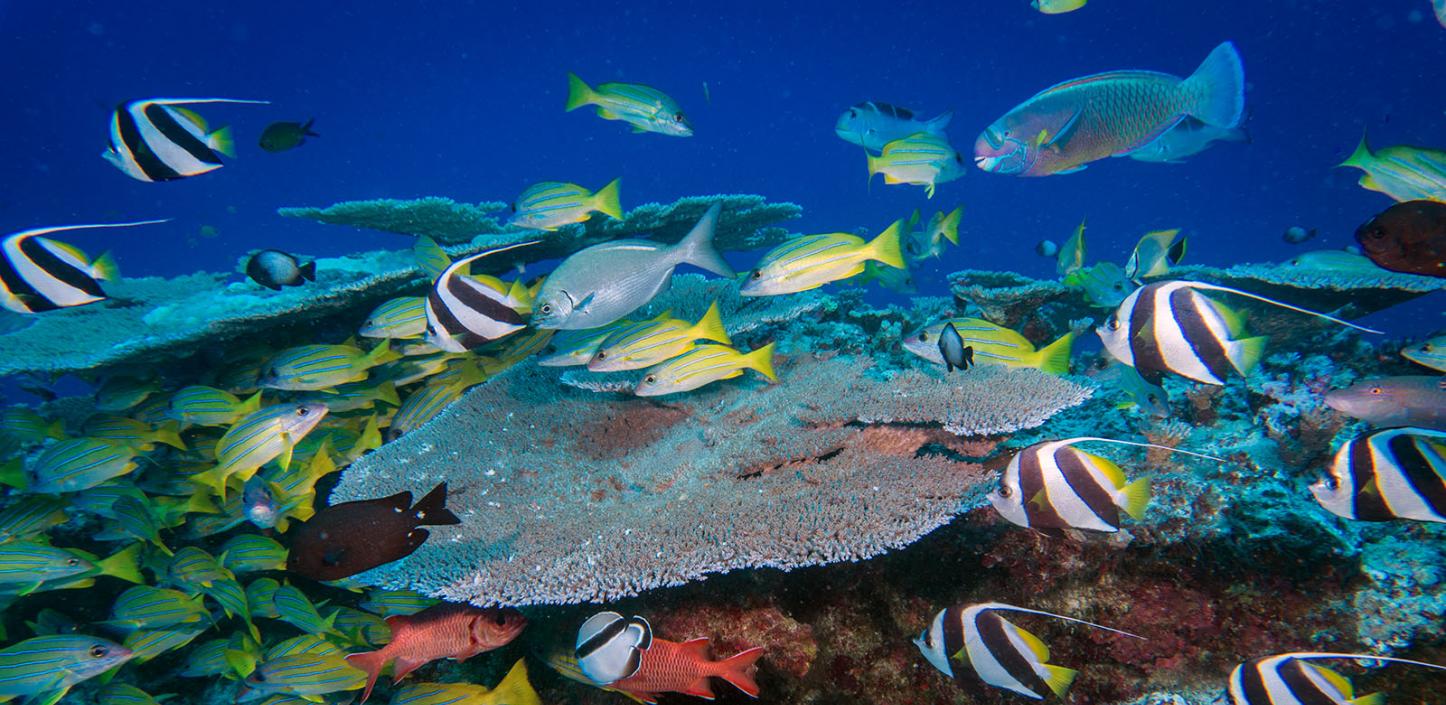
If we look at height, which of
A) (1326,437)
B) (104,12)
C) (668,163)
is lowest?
(668,163)

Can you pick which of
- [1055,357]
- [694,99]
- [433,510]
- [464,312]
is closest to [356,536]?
[433,510]

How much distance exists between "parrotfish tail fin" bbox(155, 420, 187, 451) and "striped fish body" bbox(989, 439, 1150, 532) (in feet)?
17.2

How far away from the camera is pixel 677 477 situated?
3.28 metres

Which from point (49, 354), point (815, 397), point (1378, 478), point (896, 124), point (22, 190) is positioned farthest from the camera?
point (22, 190)

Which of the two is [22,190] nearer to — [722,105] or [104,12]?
[104,12]

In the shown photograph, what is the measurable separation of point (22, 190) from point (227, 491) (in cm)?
6937

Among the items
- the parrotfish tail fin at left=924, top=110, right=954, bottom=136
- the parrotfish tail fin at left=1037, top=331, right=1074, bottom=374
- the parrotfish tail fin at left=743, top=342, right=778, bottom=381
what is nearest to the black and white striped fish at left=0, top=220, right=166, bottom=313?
the parrotfish tail fin at left=743, top=342, right=778, bottom=381

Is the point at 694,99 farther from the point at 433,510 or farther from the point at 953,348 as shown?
the point at 433,510

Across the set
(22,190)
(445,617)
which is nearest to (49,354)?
(445,617)

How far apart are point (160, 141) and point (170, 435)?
230 cm

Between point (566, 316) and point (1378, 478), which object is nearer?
point (1378, 478)

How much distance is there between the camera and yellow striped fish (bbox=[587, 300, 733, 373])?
10.0 ft

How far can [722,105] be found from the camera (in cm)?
6800

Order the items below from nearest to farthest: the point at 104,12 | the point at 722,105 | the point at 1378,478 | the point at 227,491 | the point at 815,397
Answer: the point at 1378,478 → the point at 815,397 → the point at 227,491 → the point at 104,12 → the point at 722,105
